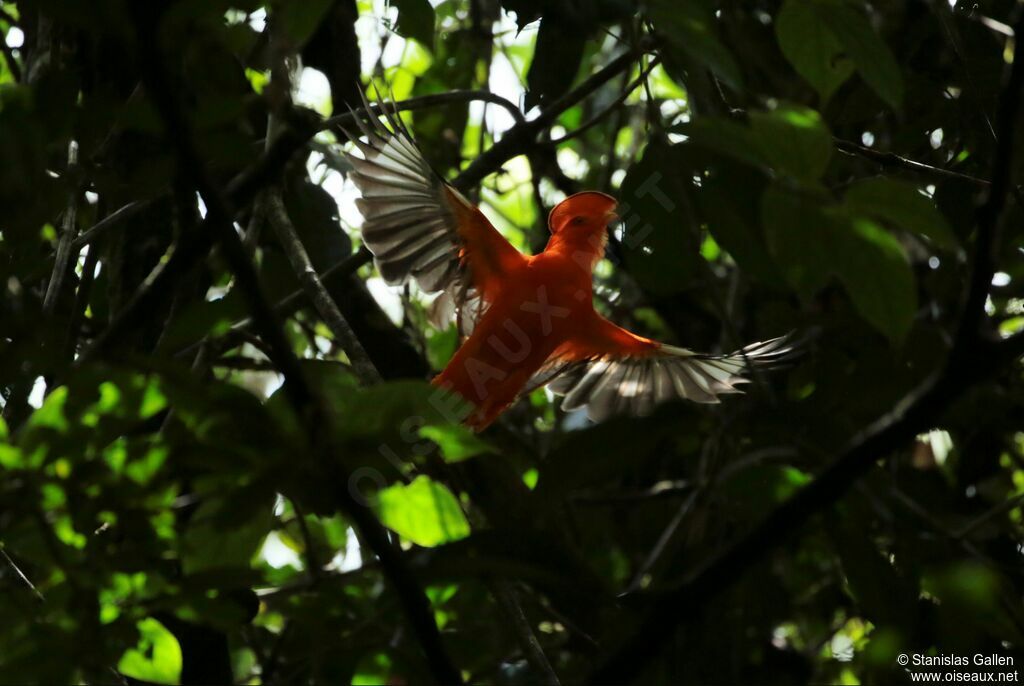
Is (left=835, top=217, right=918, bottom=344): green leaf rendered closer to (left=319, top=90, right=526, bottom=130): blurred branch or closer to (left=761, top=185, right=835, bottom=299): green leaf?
(left=761, top=185, right=835, bottom=299): green leaf

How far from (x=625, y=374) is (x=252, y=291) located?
287 centimetres

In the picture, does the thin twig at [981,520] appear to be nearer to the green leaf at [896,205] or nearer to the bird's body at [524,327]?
the green leaf at [896,205]

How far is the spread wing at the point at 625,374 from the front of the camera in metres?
3.61

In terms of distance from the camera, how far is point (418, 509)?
5.39ft

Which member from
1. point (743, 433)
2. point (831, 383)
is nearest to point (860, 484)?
point (743, 433)

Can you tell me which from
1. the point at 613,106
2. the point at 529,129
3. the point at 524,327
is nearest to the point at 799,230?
the point at 529,129

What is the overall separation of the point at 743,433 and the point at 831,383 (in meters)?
0.44

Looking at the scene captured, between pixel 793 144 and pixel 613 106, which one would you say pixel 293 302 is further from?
pixel 793 144

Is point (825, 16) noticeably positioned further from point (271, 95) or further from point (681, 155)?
point (271, 95)

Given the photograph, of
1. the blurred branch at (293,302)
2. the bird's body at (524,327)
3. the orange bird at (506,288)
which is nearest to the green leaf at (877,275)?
the blurred branch at (293,302)

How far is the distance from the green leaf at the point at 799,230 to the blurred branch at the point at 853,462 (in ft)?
0.59

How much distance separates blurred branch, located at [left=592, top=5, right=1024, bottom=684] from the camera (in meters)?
1.17

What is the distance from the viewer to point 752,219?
170cm

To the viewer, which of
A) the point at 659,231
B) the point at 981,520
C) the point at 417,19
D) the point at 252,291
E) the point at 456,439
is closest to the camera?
the point at 252,291
